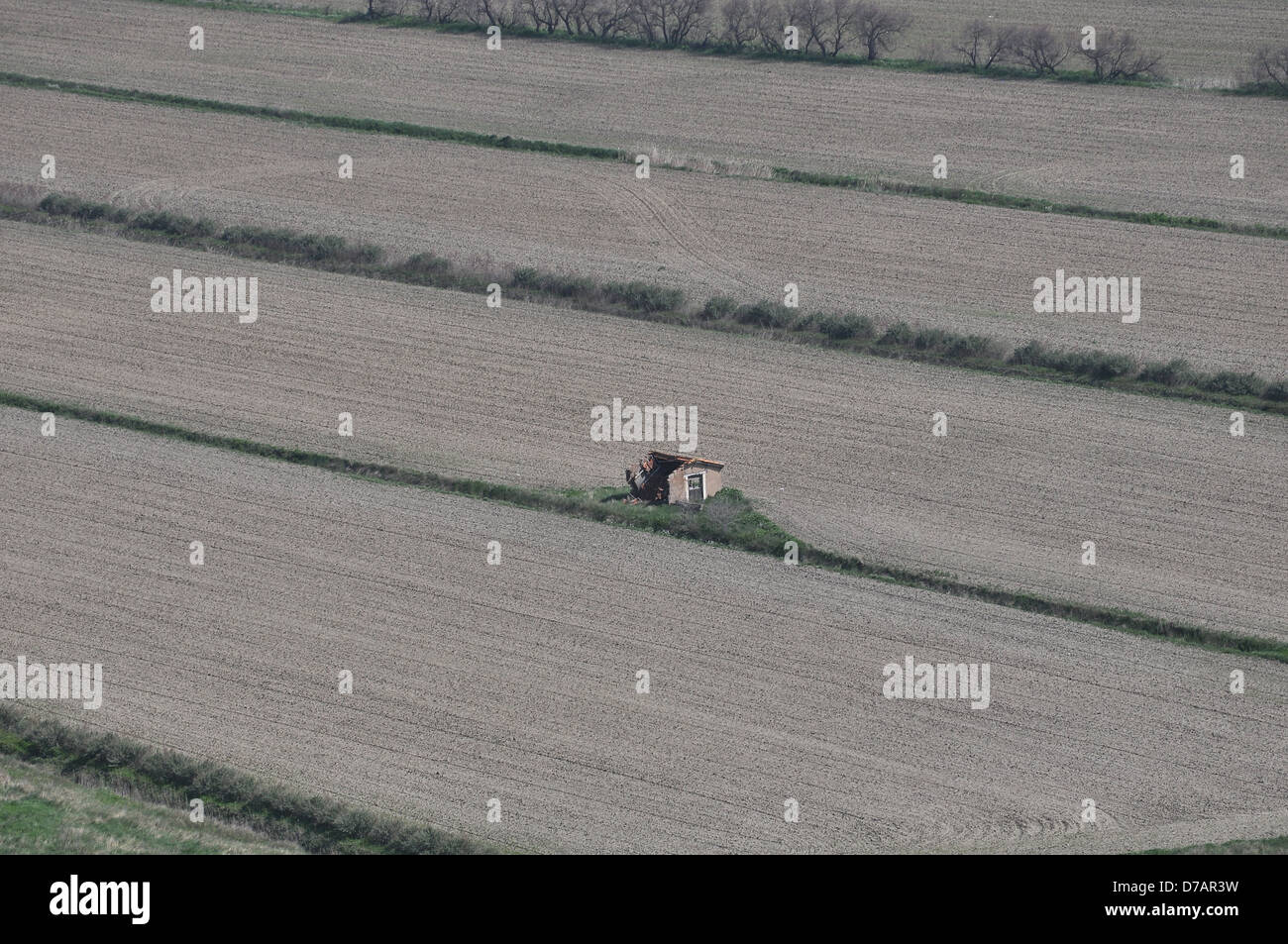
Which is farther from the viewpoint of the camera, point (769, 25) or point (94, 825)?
point (769, 25)

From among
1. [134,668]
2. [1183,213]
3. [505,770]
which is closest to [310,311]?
[134,668]

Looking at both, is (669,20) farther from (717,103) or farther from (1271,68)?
(1271,68)

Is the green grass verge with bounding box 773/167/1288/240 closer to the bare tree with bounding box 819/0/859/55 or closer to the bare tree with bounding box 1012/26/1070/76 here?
the bare tree with bounding box 1012/26/1070/76

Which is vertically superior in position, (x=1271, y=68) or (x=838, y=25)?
(x=838, y=25)

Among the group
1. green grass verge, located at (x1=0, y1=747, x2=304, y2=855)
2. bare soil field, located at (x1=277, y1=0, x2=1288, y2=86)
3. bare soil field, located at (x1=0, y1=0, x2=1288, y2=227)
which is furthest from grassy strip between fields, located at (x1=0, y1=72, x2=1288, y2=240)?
green grass verge, located at (x1=0, y1=747, x2=304, y2=855)

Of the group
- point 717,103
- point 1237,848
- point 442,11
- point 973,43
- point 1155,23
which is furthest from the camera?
point 442,11

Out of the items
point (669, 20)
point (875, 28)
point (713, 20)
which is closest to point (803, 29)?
point (875, 28)
